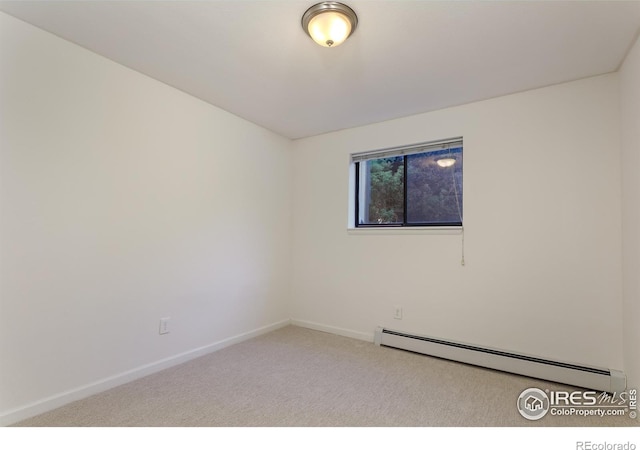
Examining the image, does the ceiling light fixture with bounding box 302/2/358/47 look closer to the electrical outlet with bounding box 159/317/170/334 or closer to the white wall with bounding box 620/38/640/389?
the white wall with bounding box 620/38/640/389

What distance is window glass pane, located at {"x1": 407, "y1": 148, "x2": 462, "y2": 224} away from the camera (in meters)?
2.87

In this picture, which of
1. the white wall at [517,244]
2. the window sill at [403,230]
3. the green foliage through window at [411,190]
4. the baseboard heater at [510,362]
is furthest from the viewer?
the green foliage through window at [411,190]

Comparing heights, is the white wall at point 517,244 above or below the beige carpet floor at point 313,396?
above

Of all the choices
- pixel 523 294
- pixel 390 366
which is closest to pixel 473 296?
pixel 523 294

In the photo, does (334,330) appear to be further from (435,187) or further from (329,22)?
(329,22)

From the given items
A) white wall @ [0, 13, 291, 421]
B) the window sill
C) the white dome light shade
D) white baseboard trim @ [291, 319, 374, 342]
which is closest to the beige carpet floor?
white wall @ [0, 13, 291, 421]

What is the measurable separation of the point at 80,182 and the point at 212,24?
1.31m

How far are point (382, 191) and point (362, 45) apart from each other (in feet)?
5.49

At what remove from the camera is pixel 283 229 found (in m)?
3.70

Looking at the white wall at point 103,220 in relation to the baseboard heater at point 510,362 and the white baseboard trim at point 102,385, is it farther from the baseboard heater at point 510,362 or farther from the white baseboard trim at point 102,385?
the baseboard heater at point 510,362

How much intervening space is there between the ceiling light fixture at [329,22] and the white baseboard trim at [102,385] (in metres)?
2.58

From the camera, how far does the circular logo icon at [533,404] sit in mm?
1821

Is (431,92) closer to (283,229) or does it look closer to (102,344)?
(283,229)

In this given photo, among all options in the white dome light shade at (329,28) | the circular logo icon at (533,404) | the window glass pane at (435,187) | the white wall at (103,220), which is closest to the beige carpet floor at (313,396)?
the circular logo icon at (533,404)
